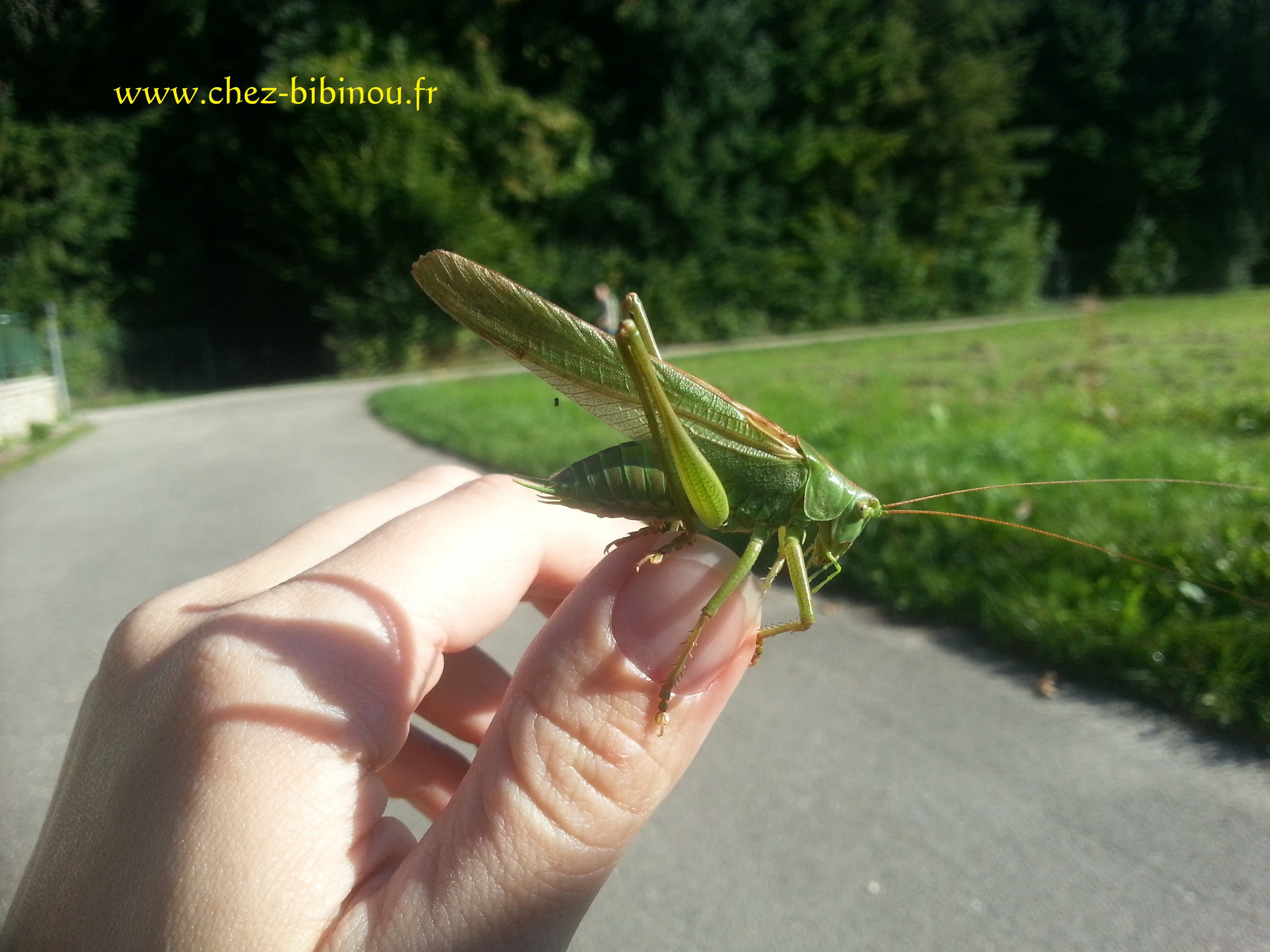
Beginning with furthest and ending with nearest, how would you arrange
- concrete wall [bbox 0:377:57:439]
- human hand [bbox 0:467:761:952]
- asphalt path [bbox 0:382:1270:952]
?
concrete wall [bbox 0:377:57:439], asphalt path [bbox 0:382:1270:952], human hand [bbox 0:467:761:952]

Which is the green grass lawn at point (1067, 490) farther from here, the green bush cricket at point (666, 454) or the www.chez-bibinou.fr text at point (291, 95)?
the www.chez-bibinou.fr text at point (291, 95)

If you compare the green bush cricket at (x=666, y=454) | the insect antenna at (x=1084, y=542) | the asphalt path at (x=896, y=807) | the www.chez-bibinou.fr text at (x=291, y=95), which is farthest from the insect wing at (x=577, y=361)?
the www.chez-bibinou.fr text at (x=291, y=95)

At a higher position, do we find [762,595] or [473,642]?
[762,595]

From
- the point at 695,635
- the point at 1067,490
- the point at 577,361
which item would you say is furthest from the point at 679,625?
the point at 1067,490

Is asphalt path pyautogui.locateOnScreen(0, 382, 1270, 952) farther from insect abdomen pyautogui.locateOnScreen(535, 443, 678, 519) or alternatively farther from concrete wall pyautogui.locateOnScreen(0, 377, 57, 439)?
concrete wall pyautogui.locateOnScreen(0, 377, 57, 439)

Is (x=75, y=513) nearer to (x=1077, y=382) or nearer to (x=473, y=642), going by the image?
(x=473, y=642)

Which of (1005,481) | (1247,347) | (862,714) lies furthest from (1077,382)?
(862,714)

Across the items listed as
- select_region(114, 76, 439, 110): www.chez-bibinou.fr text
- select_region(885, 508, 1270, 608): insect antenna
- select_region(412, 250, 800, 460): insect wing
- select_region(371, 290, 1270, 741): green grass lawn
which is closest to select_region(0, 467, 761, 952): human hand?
select_region(412, 250, 800, 460): insect wing
